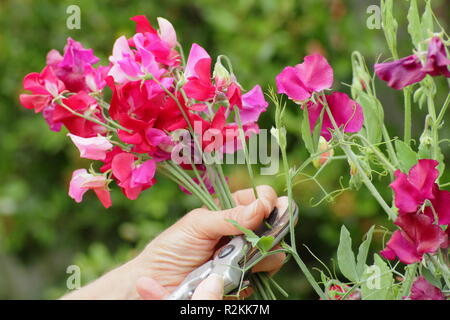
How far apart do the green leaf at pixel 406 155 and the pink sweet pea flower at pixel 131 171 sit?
23cm

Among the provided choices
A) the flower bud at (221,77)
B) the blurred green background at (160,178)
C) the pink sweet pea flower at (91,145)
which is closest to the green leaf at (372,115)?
the flower bud at (221,77)

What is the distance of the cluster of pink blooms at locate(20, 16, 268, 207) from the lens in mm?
684

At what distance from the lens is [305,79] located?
632 mm

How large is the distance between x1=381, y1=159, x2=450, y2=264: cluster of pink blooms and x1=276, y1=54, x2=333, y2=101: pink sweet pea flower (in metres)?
0.10

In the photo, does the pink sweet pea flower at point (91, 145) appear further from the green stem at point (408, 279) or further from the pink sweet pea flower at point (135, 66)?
the green stem at point (408, 279)

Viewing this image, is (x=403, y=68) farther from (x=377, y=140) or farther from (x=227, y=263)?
(x=227, y=263)

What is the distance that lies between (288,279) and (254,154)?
1333mm

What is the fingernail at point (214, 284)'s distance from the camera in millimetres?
663

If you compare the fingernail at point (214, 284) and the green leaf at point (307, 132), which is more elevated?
the green leaf at point (307, 132)

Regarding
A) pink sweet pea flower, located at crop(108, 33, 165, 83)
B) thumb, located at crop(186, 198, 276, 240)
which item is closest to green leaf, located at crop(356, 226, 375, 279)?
thumb, located at crop(186, 198, 276, 240)

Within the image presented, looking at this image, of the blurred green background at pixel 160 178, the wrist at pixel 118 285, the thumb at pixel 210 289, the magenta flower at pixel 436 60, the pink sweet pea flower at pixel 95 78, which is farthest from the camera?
the blurred green background at pixel 160 178

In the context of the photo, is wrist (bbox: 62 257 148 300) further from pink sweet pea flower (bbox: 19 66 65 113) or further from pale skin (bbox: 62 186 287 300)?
pink sweet pea flower (bbox: 19 66 65 113)

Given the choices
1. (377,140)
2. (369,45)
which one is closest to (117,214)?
(369,45)

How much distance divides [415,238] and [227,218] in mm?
195
